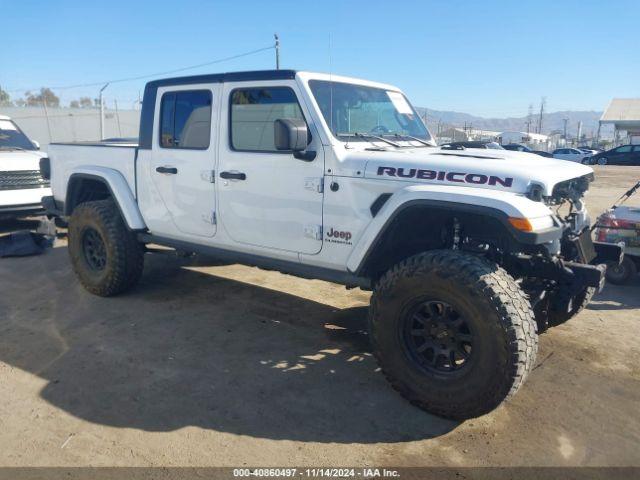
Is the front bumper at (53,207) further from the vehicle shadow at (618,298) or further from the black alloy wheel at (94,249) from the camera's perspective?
the vehicle shadow at (618,298)

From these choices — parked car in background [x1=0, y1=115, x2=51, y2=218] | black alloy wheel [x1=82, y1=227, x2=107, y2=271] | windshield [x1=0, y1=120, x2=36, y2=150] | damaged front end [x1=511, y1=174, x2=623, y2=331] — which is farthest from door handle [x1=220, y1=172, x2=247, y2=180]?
windshield [x1=0, y1=120, x2=36, y2=150]

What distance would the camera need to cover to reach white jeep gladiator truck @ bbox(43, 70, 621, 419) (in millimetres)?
2986

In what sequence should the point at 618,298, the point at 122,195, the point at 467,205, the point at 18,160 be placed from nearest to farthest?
the point at 467,205
the point at 122,195
the point at 618,298
the point at 18,160

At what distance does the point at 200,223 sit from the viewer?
14.6 feet

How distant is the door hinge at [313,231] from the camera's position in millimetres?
3713

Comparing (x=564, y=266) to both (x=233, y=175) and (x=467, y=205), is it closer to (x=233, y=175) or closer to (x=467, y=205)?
(x=467, y=205)

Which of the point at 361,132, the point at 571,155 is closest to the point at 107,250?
the point at 361,132

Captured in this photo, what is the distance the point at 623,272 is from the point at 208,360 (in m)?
4.67

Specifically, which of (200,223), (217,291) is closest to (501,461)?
(200,223)

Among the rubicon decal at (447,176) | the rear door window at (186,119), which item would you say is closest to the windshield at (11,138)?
the rear door window at (186,119)

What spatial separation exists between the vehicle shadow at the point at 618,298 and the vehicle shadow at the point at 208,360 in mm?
2430

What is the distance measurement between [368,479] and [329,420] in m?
0.55

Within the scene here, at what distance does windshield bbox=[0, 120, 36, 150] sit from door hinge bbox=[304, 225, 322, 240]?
23.9ft

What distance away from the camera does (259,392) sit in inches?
136
